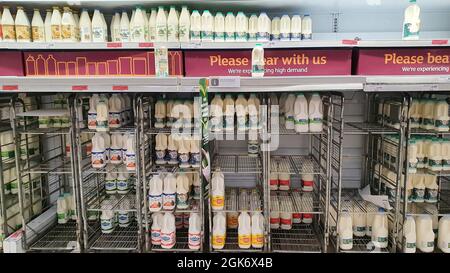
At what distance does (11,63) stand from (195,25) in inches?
74.4

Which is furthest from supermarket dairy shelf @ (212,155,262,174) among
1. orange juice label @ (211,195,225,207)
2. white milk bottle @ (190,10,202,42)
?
white milk bottle @ (190,10,202,42)

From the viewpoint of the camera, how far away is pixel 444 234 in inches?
124

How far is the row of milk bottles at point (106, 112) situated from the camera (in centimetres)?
307

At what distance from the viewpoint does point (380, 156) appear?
140 inches

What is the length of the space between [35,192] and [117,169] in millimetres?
1234

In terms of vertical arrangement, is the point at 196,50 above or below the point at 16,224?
above

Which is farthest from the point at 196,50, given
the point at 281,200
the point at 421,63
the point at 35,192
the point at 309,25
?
the point at 35,192

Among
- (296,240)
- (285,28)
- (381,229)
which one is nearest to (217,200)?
(296,240)

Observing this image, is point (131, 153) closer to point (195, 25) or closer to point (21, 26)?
point (195, 25)

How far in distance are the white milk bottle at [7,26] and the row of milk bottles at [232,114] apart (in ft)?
6.96

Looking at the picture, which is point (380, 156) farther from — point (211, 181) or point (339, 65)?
point (211, 181)

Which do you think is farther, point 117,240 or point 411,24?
point 117,240

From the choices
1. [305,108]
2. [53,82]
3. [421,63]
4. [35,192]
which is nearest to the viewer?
[53,82]

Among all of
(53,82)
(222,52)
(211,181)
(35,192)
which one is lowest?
(35,192)
